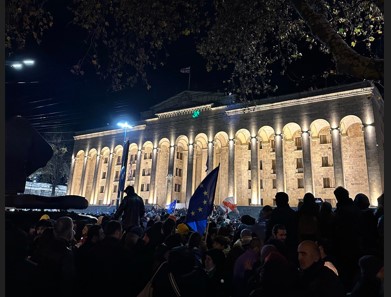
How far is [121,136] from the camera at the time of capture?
4841 centimetres

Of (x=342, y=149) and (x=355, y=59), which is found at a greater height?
(x=342, y=149)

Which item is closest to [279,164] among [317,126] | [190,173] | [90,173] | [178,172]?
[317,126]

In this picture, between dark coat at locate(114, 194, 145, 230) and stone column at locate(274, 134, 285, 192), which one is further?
stone column at locate(274, 134, 285, 192)


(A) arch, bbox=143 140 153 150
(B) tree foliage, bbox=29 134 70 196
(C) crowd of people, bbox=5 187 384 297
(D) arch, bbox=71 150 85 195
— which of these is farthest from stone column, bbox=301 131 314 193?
(B) tree foliage, bbox=29 134 70 196

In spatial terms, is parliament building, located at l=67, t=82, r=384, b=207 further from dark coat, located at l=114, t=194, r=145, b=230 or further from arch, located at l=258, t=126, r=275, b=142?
dark coat, located at l=114, t=194, r=145, b=230

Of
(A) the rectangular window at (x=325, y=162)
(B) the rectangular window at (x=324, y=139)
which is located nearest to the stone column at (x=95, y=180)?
(A) the rectangular window at (x=325, y=162)

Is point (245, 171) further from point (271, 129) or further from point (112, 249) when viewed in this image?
point (112, 249)

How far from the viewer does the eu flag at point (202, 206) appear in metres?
6.82

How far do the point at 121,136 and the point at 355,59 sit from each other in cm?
4685

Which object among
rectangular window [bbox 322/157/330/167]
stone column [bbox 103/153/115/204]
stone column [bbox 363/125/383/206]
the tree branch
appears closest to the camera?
the tree branch

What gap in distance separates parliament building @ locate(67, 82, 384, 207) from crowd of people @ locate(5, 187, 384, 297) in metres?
18.6

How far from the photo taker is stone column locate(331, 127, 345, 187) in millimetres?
29312

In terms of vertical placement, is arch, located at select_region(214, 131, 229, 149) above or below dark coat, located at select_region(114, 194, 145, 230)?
above

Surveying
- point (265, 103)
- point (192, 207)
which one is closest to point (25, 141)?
point (192, 207)
